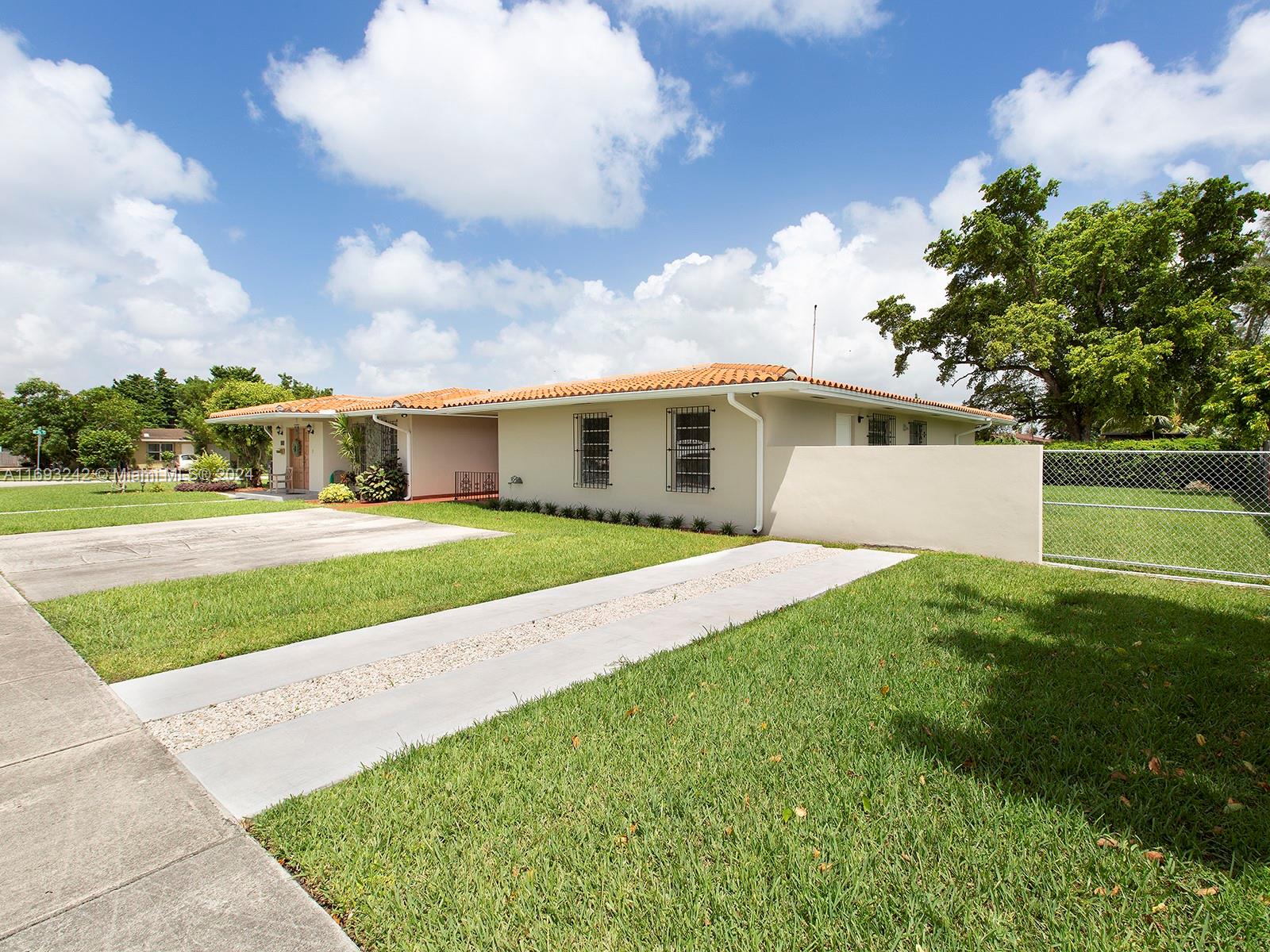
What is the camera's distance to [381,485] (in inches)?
681

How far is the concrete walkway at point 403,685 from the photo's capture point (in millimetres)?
2992

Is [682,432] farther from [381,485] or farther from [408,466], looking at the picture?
[381,485]

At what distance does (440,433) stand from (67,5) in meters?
11.4

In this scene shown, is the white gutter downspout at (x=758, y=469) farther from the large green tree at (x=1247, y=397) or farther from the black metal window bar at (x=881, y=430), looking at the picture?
the large green tree at (x=1247, y=397)

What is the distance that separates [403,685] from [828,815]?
2.90 m

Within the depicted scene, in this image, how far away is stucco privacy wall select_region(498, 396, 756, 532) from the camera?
1123 cm

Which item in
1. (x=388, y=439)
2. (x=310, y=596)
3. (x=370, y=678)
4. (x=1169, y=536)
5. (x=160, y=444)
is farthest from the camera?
(x=160, y=444)

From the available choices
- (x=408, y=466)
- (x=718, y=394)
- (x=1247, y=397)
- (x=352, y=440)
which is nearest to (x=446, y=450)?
(x=408, y=466)

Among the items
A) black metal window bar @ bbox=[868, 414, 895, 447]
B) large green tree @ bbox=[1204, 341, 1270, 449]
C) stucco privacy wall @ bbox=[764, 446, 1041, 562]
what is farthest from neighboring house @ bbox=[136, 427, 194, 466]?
large green tree @ bbox=[1204, 341, 1270, 449]

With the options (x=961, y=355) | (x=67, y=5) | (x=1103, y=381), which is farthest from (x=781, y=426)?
(x=961, y=355)

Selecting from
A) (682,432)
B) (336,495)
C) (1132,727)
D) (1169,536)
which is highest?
(682,432)

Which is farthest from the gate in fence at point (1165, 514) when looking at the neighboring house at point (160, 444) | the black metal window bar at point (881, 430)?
the neighboring house at point (160, 444)

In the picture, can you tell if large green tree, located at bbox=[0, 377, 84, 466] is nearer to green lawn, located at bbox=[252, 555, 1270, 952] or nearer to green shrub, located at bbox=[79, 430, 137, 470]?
green shrub, located at bbox=[79, 430, 137, 470]

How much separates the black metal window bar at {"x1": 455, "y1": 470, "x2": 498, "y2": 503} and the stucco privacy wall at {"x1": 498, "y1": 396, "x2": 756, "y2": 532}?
3219 mm
